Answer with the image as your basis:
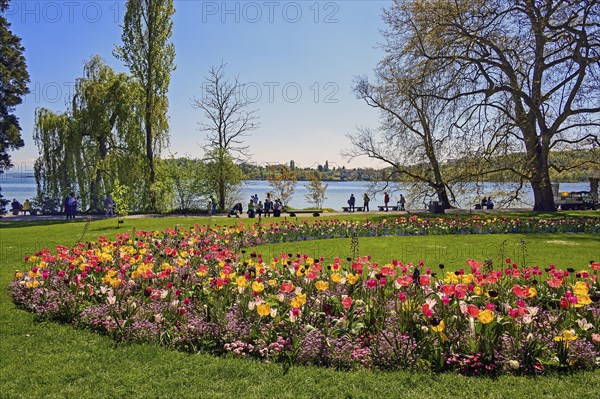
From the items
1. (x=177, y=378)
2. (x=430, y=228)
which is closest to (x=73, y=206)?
(x=430, y=228)

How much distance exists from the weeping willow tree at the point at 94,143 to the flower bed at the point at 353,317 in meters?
24.2

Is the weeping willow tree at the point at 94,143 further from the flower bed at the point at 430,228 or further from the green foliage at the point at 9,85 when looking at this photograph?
the flower bed at the point at 430,228

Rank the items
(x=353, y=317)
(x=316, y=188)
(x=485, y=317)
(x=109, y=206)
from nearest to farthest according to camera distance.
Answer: (x=485, y=317)
(x=353, y=317)
(x=109, y=206)
(x=316, y=188)

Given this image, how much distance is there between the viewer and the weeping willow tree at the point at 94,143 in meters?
28.9

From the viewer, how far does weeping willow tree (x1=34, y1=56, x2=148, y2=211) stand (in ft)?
94.8

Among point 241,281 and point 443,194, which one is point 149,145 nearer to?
point 443,194

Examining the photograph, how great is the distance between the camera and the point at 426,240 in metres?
13.5

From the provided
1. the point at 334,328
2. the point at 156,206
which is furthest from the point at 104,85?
the point at 334,328

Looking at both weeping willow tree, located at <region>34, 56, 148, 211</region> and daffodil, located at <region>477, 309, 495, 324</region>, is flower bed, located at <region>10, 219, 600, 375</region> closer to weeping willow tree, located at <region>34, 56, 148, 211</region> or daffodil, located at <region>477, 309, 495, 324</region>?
daffodil, located at <region>477, 309, 495, 324</region>

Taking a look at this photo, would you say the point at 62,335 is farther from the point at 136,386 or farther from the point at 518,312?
the point at 518,312

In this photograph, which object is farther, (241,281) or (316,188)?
(316,188)

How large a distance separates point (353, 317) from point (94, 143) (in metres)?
28.2

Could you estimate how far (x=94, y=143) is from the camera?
2931cm

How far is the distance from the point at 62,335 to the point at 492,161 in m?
20.8
